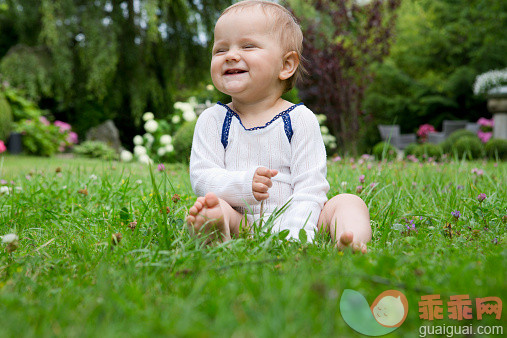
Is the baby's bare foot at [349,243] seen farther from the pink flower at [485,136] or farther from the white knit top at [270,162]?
the pink flower at [485,136]

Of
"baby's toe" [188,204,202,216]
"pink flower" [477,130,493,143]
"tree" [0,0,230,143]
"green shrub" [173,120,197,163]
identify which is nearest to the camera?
"baby's toe" [188,204,202,216]

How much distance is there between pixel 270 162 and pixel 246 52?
1.70 ft

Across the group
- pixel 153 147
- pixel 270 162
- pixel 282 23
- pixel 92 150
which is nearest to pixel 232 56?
pixel 282 23

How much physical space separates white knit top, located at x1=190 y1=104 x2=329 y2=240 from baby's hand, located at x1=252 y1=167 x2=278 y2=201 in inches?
2.1

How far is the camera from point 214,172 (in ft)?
6.46

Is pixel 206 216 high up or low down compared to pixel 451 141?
up

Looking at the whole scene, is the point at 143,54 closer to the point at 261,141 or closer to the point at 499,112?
the point at 499,112

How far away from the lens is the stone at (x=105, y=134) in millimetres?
10312

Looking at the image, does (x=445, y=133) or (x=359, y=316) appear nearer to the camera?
(x=359, y=316)

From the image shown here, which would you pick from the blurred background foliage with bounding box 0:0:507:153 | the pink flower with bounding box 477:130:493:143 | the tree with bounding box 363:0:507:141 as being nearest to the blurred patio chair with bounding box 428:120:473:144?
the pink flower with bounding box 477:130:493:143

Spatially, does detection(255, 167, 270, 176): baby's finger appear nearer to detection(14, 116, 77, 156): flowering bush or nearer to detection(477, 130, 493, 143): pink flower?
detection(14, 116, 77, 156): flowering bush

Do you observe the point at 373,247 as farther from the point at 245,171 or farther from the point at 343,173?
the point at 343,173
